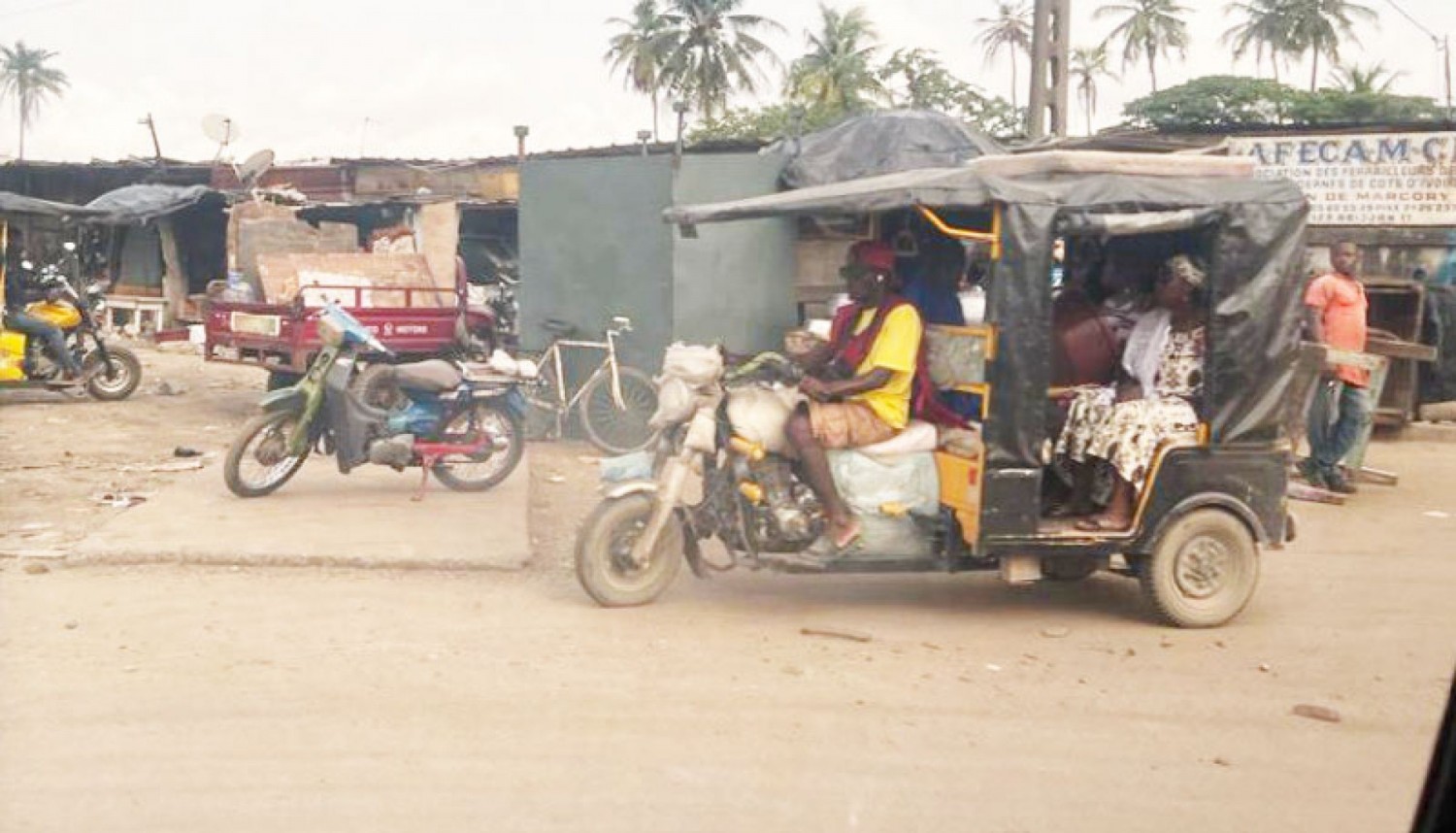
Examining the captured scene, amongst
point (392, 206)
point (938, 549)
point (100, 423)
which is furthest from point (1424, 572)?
point (392, 206)

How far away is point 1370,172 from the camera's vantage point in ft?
53.0

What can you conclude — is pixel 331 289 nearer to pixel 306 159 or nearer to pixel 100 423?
pixel 100 423

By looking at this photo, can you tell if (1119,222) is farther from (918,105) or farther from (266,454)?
(918,105)

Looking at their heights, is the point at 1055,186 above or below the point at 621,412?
above

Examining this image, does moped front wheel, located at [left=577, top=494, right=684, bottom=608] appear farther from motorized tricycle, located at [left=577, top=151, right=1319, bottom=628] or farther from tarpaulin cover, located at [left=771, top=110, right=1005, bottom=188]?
tarpaulin cover, located at [left=771, top=110, right=1005, bottom=188]

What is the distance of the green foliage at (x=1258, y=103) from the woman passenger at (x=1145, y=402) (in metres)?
31.0

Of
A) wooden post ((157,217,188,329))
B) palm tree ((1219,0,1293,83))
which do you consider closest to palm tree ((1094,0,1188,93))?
palm tree ((1219,0,1293,83))

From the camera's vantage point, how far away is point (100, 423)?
46.4ft

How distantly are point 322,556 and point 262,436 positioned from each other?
2.06 m

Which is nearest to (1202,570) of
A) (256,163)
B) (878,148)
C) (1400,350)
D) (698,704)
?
(698,704)

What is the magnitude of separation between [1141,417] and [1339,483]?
16.5 ft

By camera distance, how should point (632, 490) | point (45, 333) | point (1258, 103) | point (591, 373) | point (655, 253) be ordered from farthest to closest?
point (1258, 103) < point (45, 333) < point (591, 373) < point (655, 253) < point (632, 490)

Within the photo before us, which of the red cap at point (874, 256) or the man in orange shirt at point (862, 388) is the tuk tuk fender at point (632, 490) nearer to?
the man in orange shirt at point (862, 388)

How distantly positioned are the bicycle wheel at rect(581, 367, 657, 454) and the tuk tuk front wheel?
22.1 feet
